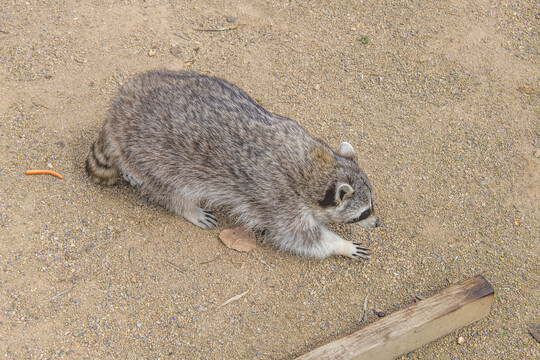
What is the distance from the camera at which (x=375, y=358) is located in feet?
11.3

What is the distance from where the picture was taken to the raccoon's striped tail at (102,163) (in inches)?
163

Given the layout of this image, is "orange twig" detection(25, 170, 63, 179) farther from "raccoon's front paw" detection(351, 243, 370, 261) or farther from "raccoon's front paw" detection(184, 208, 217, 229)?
"raccoon's front paw" detection(351, 243, 370, 261)

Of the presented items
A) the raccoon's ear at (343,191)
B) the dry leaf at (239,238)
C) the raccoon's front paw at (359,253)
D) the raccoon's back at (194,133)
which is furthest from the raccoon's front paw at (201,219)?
the raccoon's front paw at (359,253)

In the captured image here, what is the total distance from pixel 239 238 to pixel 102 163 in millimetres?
1281

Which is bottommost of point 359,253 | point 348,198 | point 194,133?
point 359,253

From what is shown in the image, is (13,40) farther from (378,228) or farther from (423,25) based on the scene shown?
(423,25)

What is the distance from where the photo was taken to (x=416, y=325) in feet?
11.5

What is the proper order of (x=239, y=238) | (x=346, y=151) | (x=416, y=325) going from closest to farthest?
(x=416, y=325)
(x=239, y=238)
(x=346, y=151)

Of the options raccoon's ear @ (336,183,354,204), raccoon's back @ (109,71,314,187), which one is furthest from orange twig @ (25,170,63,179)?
raccoon's ear @ (336,183,354,204)

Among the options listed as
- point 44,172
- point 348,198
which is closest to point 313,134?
point 348,198

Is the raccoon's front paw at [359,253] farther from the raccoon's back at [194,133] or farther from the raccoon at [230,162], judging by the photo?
the raccoon's back at [194,133]

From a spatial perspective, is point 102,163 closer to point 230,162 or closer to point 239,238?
point 230,162

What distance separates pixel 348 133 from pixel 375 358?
225 cm

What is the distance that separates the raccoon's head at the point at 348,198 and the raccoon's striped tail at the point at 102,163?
1.74 m
